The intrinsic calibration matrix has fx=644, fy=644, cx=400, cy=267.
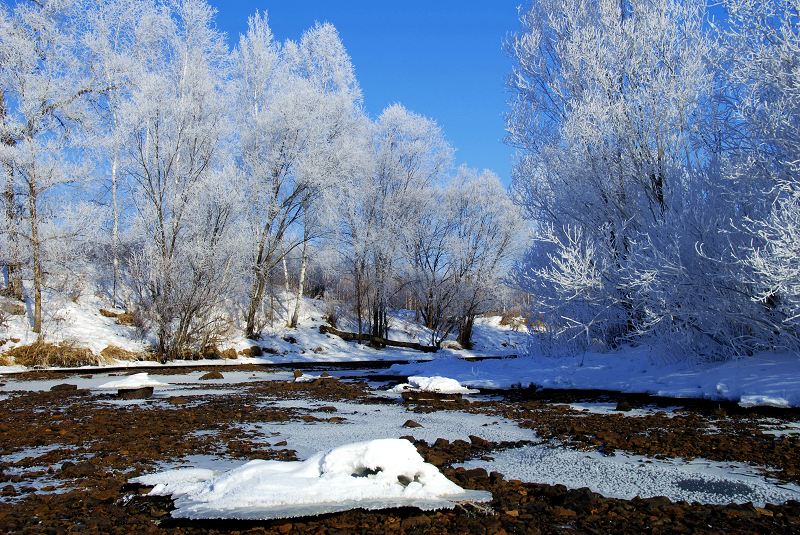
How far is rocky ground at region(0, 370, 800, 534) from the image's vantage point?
3418 millimetres

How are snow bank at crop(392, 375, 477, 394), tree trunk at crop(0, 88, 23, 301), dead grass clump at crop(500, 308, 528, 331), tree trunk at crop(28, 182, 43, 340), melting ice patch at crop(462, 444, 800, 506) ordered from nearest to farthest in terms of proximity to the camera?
1. melting ice patch at crop(462, 444, 800, 506)
2. snow bank at crop(392, 375, 477, 394)
3. tree trunk at crop(28, 182, 43, 340)
4. tree trunk at crop(0, 88, 23, 301)
5. dead grass clump at crop(500, 308, 528, 331)

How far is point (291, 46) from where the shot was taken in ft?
113

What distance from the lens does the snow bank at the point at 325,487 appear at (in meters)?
3.47

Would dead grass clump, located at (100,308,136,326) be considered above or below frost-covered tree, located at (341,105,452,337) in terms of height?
below

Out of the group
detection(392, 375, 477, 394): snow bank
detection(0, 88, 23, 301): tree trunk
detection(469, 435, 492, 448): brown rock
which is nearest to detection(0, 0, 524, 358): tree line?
detection(0, 88, 23, 301): tree trunk

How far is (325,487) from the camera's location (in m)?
3.65

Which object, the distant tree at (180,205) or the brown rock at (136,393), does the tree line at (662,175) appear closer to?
the brown rock at (136,393)

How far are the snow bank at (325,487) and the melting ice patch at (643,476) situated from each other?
1132mm

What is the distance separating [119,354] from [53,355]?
7.55 feet

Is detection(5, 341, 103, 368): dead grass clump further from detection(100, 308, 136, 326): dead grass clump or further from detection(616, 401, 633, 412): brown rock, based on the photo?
detection(616, 401, 633, 412): brown rock

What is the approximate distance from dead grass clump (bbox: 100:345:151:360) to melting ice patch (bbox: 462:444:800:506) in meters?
17.9

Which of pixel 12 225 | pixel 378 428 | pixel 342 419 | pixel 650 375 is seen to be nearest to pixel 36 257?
pixel 12 225

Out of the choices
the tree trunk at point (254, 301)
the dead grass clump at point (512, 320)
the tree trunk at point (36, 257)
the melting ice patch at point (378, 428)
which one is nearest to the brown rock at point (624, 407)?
the melting ice patch at point (378, 428)

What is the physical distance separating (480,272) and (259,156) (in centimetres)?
1241
